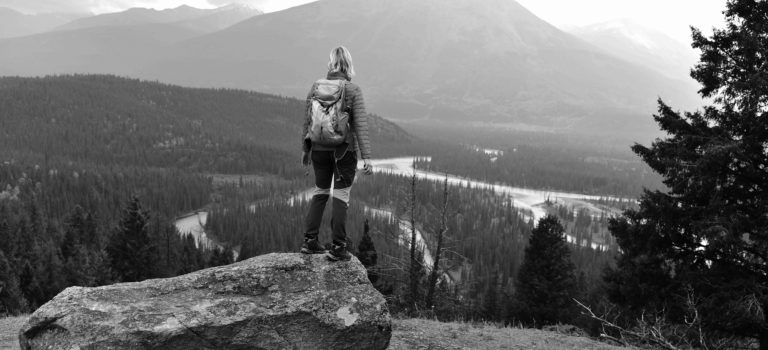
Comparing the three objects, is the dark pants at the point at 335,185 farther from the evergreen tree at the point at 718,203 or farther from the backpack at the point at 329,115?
the evergreen tree at the point at 718,203

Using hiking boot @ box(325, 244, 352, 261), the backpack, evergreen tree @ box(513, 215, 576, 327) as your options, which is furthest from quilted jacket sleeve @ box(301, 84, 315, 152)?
evergreen tree @ box(513, 215, 576, 327)

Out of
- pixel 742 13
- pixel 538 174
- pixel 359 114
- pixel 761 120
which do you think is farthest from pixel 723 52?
pixel 538 174

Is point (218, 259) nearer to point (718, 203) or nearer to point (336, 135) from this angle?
point (336, 135)

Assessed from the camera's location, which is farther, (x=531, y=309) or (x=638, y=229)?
Result: (x=531, y=309)

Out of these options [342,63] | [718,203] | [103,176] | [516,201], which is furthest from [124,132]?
[718,203]

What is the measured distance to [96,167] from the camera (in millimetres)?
117688

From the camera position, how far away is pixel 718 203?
15734 millimetres

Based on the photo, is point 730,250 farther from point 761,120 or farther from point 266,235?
point 266,235

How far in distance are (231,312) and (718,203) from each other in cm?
1465

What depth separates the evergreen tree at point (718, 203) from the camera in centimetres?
1507

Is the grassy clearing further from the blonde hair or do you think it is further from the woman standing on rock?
the blonde hair

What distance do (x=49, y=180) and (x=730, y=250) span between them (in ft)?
368

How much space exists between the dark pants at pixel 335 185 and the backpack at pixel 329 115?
1.71 ft

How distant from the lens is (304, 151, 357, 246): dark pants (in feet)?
37.1
